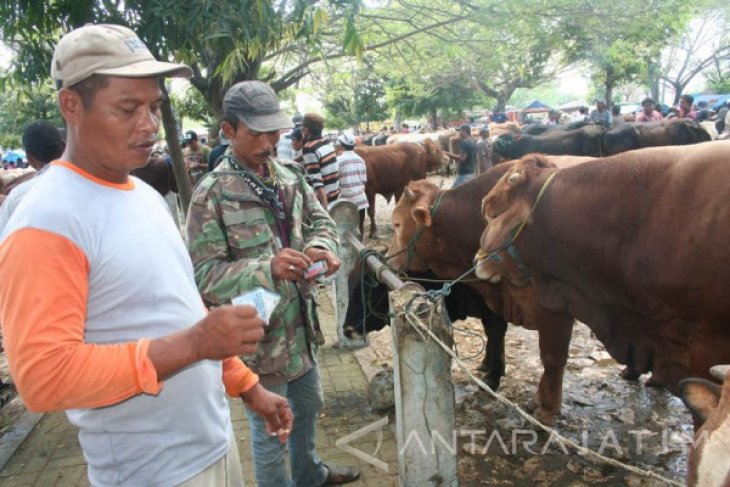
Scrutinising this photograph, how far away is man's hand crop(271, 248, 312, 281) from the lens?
2203 mm

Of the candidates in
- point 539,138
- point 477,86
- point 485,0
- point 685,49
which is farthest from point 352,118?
point 485,0

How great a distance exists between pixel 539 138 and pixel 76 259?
1336cm

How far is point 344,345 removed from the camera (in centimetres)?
551

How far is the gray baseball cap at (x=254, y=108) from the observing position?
2428 mm

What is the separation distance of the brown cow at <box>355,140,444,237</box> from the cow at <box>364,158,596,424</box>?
22.3ft

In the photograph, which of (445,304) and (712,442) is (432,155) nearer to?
(445,304)

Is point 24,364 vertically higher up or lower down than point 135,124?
lower down

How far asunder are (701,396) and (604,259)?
68.5 inches

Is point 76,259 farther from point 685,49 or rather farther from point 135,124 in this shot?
point 685,49

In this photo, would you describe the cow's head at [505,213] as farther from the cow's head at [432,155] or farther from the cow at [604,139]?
the cow's head at [432,155]

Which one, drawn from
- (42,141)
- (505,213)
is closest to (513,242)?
(505,213)

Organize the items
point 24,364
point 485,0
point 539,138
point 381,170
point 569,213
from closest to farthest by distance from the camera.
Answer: point 24,364, point 569,213, point 485,0, point 381,170, point 539,138

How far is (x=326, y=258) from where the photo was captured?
2377 millimetres

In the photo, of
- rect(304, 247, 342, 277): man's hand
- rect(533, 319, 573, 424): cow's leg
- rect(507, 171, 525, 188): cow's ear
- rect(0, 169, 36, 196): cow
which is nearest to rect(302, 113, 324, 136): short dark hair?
rect(0, 169, 36, 196): cow
